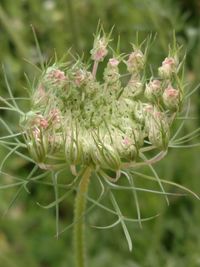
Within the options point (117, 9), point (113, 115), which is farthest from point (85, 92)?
point (117, 9)

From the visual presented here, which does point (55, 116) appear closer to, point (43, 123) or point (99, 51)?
point (43, 123)

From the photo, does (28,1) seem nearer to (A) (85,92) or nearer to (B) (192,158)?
(B) (192,158)

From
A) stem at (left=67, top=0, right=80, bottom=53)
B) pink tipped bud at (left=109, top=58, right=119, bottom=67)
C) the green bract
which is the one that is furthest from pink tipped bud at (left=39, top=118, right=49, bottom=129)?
stem at (left=67, top=0, right=80, bottom=53)

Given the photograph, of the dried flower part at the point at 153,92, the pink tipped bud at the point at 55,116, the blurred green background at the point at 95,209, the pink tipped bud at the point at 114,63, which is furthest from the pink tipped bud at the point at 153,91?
the blurred green background at the point at 95,209

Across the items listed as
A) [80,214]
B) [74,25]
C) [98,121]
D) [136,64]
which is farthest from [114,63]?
[74,25]

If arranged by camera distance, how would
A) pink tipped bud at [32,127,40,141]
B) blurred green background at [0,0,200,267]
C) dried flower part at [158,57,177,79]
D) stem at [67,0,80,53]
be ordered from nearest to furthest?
pink tipped bud at [32,127,40,141]
dried flower part at [158,57,177,79]
stem at [67,0,80,53]
blurred green background at [0,0,200,267]

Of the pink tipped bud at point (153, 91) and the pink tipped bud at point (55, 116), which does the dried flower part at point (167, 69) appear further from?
the pink tipped bud at point (55, 116)

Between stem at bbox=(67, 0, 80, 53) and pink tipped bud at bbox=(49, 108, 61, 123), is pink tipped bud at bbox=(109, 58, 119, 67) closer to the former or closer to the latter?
pink tipped bud at bbox=(49, 108, 61, 123)
